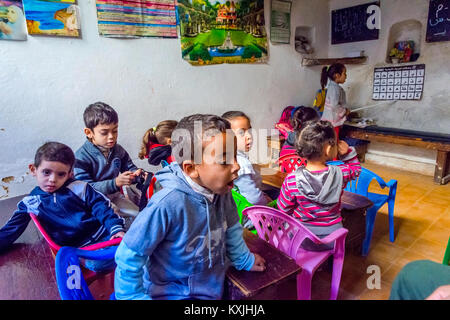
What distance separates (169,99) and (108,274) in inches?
107

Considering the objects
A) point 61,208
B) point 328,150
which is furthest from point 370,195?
point 61,208

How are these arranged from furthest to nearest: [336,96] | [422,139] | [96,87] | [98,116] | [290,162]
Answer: [336,96] < [422,139] < [96,87] < [290,162] < [98,116]

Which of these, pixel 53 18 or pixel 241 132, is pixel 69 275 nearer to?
pixel 241 132

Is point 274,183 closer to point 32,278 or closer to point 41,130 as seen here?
point 32,278

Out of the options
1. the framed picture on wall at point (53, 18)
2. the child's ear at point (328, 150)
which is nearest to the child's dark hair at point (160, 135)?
the child's ear at point (328, 150)

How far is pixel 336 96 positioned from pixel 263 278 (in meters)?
3.94

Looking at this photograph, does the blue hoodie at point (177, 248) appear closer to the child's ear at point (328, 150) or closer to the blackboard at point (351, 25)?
the child's ear at point (328, 150)

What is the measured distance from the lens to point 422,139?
3.88 metres

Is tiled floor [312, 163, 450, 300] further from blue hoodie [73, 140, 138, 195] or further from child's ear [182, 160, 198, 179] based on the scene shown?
blue hoodie [73, 140, 138, 195]

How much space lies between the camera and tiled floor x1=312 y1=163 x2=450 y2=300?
1947 mm

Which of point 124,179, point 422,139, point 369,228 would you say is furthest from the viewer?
point 422,139

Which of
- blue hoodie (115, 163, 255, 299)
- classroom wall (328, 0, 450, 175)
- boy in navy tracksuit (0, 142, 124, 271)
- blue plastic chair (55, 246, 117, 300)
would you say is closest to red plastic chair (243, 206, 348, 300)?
blue hoodie (115, 163, 255, 299)
